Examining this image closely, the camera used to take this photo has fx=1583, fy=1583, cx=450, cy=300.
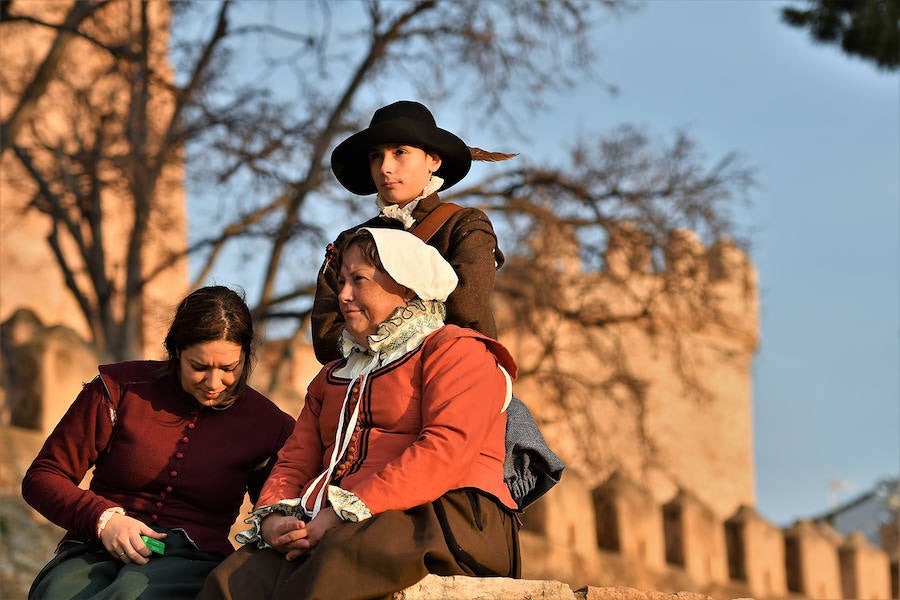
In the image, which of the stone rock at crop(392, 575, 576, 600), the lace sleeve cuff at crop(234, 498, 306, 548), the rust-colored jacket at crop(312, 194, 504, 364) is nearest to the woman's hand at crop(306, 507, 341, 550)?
the lace sleeve cuff at crop(234, 498, 306, 548)

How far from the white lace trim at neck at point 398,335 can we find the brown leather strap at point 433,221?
0.42 metres

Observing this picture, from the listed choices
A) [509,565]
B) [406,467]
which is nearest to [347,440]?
[406,467]

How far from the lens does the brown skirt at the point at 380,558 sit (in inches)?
140

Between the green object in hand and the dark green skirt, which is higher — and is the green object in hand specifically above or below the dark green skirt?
above

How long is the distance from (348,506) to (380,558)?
0.16 meters

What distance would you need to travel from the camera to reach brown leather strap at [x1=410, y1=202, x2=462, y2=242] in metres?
4.46

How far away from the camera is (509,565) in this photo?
391 centimetres

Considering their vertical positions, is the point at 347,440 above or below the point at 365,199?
below

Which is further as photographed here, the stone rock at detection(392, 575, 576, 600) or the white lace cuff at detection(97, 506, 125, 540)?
the white lace cuff at detection(97, 506, 125, 540)

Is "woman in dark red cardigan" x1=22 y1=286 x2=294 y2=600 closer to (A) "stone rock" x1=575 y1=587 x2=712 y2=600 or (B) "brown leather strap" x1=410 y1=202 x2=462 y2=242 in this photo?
(B) "brown leather strap" x1=410 y1=202 x2=462 y2=242

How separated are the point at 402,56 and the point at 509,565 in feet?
37.9

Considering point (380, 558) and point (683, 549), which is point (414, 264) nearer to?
point (380, 558)

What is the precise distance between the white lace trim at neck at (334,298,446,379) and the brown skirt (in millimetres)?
400

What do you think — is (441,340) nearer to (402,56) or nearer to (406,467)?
(406,467)
